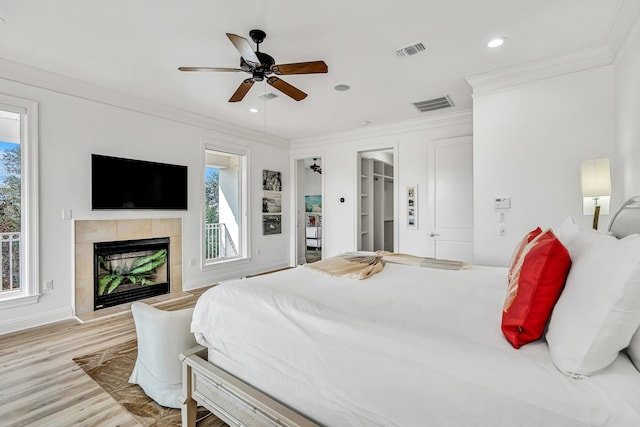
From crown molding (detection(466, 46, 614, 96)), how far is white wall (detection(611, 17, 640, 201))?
0.56 feet

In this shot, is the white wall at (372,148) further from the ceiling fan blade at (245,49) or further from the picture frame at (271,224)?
the ceiling fan blade at (245,49)

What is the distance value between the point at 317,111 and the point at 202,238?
8.77ft

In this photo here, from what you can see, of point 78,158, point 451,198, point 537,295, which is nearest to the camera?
point 537,295

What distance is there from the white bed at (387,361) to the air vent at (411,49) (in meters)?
2.09

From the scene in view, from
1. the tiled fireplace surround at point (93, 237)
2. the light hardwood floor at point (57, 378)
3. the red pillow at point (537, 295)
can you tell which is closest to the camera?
the red pillow at point (537, 295)

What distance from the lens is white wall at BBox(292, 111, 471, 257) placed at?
478cm

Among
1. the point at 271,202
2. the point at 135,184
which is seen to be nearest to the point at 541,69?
the point at 271,202

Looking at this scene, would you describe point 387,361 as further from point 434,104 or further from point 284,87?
point 434,104

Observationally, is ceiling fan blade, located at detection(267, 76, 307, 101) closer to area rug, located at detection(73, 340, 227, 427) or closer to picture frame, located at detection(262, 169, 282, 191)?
area rug, located at detection(73, 340, 227, 427)

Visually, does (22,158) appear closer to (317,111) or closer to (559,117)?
(317,111)

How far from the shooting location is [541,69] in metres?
3.02

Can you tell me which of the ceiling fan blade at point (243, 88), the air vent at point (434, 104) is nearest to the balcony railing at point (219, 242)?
the ceiling fan blade at point (243, 88)

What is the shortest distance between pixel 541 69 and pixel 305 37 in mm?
2384

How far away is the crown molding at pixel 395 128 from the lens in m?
4.53
